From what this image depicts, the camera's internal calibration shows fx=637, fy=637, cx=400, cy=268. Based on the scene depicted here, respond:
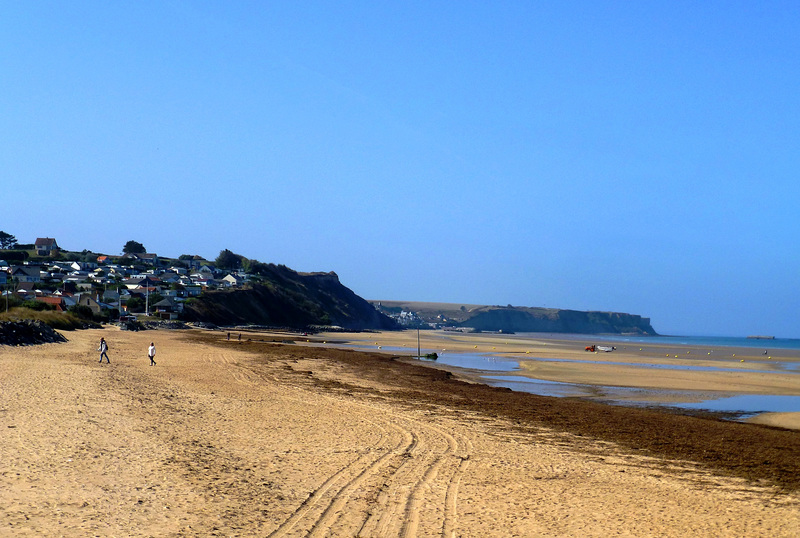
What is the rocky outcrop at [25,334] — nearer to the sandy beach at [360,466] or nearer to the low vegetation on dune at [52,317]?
the low vegetation on dune at [52,317]

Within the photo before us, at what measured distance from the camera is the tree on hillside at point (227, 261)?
502 feet

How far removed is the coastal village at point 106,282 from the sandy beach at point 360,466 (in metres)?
54.0

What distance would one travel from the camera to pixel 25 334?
105 ft

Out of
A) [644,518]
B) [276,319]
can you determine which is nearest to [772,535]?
[644,518]

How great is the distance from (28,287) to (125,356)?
210 feet

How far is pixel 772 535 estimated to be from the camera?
→ 26.6 feet

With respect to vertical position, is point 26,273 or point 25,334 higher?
point 26,273

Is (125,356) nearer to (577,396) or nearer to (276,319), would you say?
(577,396)

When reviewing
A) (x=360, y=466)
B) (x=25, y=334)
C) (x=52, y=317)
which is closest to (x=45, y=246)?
(x=52, y=317)

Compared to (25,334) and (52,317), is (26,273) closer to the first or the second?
(52,317)

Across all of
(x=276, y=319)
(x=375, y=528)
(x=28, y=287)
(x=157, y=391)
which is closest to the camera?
(x=375, y=528)

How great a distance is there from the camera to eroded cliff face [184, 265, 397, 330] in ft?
300

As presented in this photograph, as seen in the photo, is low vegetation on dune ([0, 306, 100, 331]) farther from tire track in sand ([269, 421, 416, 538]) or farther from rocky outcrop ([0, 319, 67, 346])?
tire track in sand ([269, 421, 416, 538])

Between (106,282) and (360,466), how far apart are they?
101m
